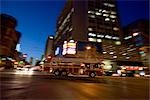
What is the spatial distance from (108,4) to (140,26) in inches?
1181

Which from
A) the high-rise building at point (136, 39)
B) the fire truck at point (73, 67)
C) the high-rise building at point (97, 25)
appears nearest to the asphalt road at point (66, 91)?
the fire truck at point (73, 67)

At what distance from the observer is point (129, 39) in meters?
164

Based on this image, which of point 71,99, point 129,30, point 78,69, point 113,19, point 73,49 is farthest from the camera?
point 129,30

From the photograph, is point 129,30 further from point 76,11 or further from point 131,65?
point 131,65

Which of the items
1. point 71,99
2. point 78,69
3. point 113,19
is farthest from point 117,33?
point 71,99

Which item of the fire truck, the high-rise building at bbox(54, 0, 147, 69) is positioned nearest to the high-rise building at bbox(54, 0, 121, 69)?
the high-rise building at bbox(54, 0, 147, 69)

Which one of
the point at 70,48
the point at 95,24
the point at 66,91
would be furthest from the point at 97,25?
the point at 66,91

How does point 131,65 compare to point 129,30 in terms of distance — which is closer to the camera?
point 131,65

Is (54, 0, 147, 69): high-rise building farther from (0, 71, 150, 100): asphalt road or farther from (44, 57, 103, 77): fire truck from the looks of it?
(0, 71, 150, 100): asphalt road

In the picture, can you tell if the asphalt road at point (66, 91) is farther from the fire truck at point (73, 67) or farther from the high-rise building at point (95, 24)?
the high-rise building at point (95, 24)

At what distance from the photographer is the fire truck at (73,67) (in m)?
34.8

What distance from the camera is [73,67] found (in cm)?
3503

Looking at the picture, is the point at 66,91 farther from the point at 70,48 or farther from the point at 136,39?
the point at 136,39

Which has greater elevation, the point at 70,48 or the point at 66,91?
the point at 70,48
